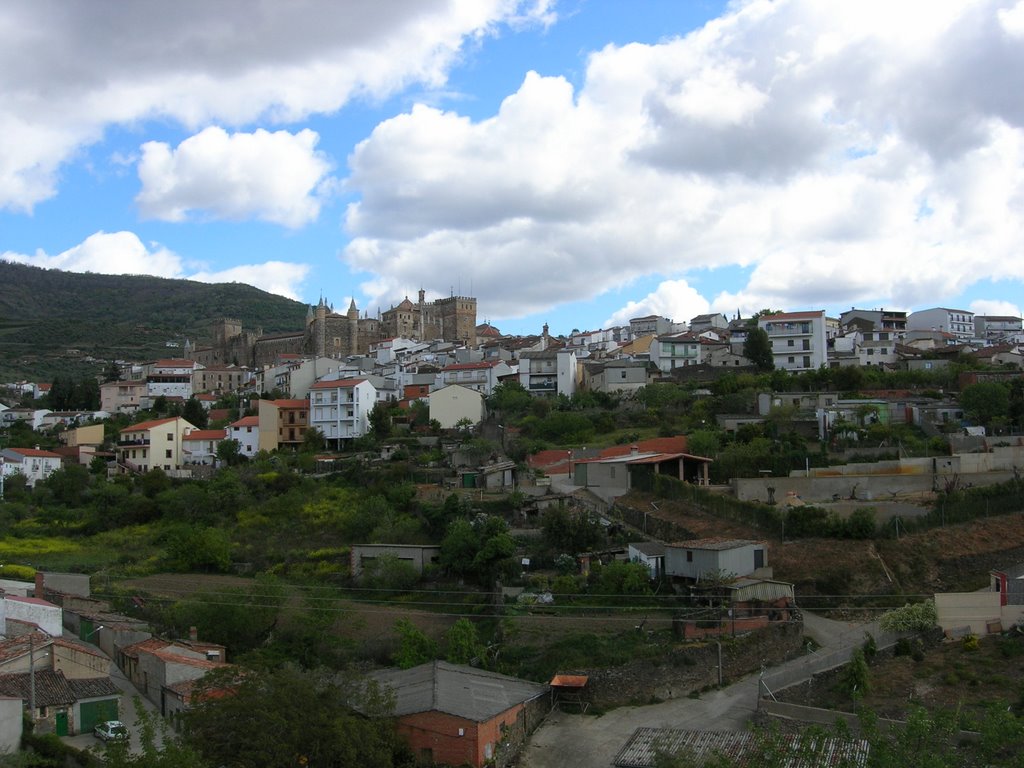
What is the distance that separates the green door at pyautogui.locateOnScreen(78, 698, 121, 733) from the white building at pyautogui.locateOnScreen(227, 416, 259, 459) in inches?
1279

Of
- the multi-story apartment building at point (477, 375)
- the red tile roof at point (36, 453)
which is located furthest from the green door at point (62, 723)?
the multi-story apartment building at point (477, 375)

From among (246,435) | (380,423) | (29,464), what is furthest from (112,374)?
(380,423)

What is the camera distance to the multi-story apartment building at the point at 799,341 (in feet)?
190

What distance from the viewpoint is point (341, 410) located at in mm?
55875

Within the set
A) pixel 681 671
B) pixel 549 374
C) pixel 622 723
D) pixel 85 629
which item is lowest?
pixel 622 723

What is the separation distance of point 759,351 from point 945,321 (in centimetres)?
2921

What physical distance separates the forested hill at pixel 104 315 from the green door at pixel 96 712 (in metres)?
78.9

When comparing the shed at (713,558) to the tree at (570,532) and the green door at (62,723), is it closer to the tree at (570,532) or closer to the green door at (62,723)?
the tree at (570,532)

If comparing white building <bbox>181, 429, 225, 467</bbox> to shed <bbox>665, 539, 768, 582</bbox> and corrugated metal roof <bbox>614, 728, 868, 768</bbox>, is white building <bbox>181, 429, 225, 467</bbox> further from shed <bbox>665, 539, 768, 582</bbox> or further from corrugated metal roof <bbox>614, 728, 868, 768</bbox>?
corrugated metal roof <bbox>614, 728, 868, 768</bbox>

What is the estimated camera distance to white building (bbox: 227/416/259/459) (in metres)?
55.5

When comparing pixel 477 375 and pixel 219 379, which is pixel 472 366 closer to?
pixel 477 375

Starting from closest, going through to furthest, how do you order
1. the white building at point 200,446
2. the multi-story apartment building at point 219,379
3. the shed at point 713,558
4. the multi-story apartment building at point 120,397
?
the shed at point 713,558 → the white building at point 200,446 → the multi-story apartment building at point 120,397 → the multi-story apartment building at point 219,379

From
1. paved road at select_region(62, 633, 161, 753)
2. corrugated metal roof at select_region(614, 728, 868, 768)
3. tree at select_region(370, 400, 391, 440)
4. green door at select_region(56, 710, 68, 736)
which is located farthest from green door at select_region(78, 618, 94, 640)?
tree at select_region(370, 400, 391, 440)

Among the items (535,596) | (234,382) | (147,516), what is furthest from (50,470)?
(535,596)
